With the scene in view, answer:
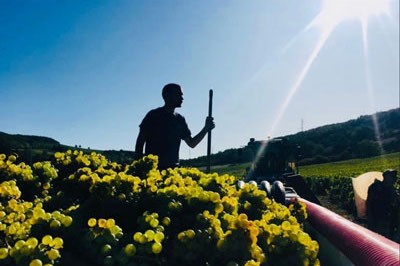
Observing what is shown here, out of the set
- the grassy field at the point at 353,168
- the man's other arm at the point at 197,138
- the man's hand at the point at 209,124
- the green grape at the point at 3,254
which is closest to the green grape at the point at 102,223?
the green grape at the point at 3,254

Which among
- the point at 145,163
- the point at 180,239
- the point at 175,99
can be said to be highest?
the point at 175,99

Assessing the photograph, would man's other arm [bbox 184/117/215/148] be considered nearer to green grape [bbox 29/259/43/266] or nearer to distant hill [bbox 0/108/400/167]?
green grape [bbox 29/259/43/266]

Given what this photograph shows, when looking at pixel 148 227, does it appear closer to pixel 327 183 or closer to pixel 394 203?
pixel 394 203

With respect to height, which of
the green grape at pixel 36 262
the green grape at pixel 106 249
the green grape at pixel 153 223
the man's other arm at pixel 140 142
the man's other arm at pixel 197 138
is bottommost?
the green grape at pixel 36 262

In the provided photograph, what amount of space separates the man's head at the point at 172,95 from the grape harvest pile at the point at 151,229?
10.2ft

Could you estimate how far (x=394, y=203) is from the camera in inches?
563

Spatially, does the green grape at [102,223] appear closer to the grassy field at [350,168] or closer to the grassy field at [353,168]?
the grassy field at [353,168]

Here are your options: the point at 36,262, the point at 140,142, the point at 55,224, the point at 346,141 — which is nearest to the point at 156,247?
the point at 36,262

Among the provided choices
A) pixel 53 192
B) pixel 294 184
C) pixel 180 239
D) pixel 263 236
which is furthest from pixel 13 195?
pixel 294 184

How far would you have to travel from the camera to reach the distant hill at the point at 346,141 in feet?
361

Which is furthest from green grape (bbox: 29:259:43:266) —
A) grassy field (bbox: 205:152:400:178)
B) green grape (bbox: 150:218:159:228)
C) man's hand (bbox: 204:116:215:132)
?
grassy field (bbox: 205:152:400:178)

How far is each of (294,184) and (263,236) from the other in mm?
15362

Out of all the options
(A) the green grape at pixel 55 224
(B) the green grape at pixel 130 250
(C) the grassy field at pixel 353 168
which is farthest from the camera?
(C) the grassy field at pixel 353 168

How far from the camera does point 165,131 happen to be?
608 cm
